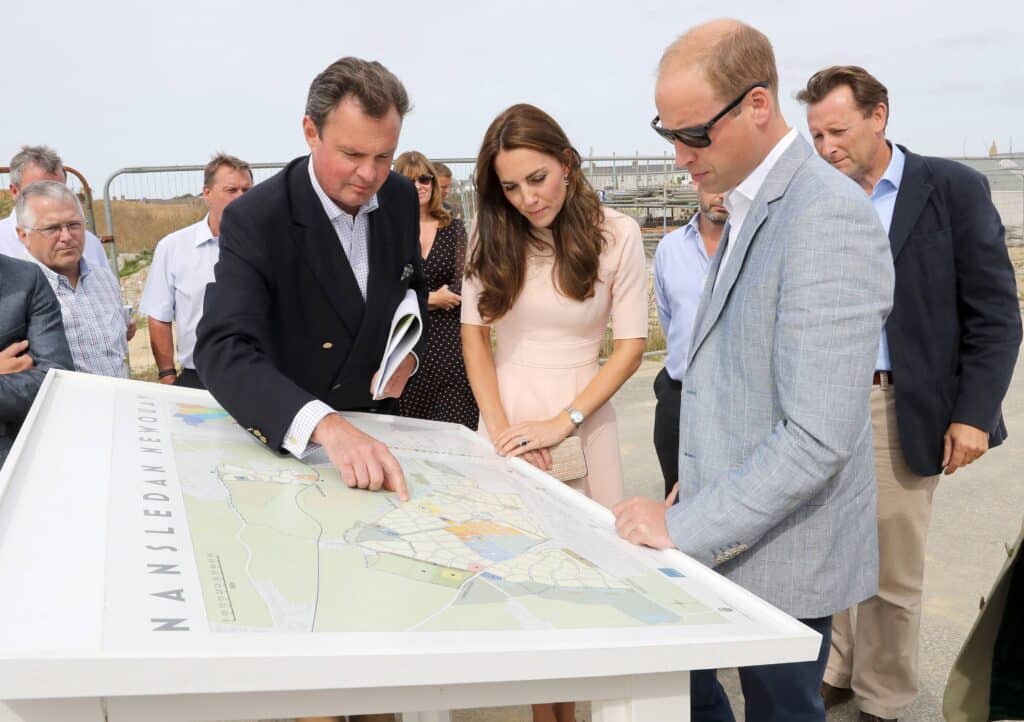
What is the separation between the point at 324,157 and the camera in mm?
2156

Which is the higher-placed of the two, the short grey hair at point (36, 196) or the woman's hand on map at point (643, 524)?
the short grey hair at point (36, 196)

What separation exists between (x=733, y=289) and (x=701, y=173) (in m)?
0.23

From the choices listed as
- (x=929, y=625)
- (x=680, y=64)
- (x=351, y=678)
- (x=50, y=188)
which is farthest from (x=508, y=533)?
(x=50, y=188)

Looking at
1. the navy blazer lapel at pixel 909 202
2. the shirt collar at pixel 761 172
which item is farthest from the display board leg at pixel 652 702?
the navy blazer lapel at pixel 909 202

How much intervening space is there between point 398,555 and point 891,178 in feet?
7.12

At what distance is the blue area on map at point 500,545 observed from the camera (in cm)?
144

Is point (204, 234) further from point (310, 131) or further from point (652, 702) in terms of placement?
point (652, 702)

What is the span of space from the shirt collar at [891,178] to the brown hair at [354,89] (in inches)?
62.5

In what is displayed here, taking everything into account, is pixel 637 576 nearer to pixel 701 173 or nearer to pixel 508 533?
pixel 508 533

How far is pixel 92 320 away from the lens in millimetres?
3748

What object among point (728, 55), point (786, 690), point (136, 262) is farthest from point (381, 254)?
point (136, 262)

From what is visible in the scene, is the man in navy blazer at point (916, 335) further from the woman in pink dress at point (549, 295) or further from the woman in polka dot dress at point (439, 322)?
the woman in polka dot dress at point (439, 322)

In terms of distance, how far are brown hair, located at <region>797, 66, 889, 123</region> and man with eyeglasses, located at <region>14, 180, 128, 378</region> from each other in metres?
2.98

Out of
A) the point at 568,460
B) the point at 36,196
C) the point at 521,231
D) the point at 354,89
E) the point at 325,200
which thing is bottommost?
the point at 568,460
